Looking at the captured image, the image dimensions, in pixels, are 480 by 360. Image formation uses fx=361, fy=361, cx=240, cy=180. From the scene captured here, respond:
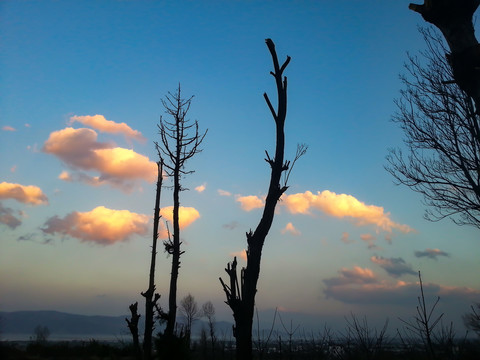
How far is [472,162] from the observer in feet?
32.3

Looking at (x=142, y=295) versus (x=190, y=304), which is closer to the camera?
(x=142, y=295)

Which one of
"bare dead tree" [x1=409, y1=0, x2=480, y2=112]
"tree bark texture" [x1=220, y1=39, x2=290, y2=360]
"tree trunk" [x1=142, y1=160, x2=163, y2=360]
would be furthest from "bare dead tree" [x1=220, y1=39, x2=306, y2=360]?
"tree trunk" [x1=142, y1=160, x2=163, y2=360]

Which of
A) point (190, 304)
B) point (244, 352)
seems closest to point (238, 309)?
point (244, 352)

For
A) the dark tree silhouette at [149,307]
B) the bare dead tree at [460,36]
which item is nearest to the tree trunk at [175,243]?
the dark tree silhouette at [149,307]

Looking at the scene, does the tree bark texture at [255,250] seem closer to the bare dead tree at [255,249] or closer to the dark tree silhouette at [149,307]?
the bare dead tree at [255,249]

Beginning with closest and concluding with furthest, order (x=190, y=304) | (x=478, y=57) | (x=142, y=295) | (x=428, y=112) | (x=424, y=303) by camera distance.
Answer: (x=424, y=303)
(x=478, y=57)
(x=428, y=112)
(x=142, y=295)
(x=190, y=304)

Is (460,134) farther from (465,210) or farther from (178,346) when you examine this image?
(178,346)

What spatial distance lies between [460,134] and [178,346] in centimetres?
919

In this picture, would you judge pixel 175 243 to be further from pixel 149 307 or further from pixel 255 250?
pixel 255 250

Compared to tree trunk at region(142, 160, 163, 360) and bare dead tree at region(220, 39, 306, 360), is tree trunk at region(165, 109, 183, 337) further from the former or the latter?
bare dead tree at region(220, 39, 306, 360)

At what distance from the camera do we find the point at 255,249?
635cm

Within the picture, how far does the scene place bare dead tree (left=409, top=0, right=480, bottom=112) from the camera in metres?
6.27

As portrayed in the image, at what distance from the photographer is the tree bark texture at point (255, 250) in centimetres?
584

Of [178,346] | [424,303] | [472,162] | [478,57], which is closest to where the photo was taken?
[424,303]
